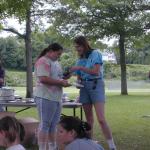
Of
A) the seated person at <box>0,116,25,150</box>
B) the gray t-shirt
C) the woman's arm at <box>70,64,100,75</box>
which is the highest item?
the woman's arm at <box>70,64,100,75</box>

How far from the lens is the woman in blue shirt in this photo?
724 centimetres

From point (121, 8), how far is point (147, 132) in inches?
945

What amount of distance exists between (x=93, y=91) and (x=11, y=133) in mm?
3453

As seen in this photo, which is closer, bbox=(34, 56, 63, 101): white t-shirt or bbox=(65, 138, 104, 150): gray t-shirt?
bbox=(65, 138, 104, 150): gray t-shirt

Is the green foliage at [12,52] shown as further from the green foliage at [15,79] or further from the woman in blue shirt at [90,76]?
the woman in blue shirt at [90,76]

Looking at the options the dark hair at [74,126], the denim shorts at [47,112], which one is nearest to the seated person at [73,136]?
the dark hair at [74,126]

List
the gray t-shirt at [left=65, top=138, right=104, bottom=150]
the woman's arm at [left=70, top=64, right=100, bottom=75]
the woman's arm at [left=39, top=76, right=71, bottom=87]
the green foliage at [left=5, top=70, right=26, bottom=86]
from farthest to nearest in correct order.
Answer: the green foliage at [left=5, top=70, right=26, bottom=86] < the woman's arm at [left=70, top=64, right=100, bottom=75] < the woman's arm at [left=39, top=76, right=71, bottom=87] < the gray t-shirt at [left=65, top=138, right=104, bottom=150]

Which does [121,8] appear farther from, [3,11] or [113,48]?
[3,11]

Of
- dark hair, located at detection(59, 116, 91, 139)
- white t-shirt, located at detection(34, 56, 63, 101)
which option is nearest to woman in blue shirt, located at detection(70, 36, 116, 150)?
white t-shirt, located at detection(34, 56, 63, 101)

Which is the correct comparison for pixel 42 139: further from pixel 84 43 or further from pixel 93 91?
pixel 84 43

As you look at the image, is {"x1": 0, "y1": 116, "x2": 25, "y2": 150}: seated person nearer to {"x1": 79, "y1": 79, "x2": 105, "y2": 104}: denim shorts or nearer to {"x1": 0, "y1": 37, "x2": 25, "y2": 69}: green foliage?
{"x1": 79, "y1": 79, "x2": 105, "y2": 104}: denim shorts

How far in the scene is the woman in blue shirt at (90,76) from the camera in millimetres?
7238

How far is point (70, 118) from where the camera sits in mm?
4441

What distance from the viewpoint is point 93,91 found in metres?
7.32
